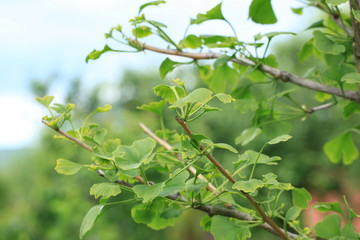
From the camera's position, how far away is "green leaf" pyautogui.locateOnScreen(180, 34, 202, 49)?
1.87ft

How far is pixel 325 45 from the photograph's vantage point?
0.54 meters

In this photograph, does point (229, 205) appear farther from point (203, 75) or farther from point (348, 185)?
point (348, 185)

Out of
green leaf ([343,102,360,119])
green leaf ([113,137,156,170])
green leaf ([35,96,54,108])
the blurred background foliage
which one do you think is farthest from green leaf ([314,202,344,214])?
the blurred background foliage

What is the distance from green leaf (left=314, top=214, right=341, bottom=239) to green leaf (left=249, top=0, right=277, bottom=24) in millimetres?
264

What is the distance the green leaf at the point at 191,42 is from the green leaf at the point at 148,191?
0.82 ft

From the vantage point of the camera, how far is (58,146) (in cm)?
394

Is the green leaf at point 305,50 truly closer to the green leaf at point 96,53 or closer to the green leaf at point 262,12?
the green leaf at point 262,12

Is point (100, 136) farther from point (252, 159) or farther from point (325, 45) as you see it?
point (325, 45)

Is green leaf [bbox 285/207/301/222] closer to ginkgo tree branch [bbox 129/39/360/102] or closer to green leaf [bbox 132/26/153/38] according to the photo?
ginkgo tree branch [bbox 129/39/360/102]

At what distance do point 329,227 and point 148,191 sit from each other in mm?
260

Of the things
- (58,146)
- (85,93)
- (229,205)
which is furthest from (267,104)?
(85,93)

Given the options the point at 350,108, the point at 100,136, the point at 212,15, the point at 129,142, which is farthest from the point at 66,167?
the point at 129,142

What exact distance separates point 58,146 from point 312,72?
356 cm

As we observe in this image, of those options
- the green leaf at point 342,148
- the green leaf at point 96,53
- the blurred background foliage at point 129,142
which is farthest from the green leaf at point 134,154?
the blurred background foliage at point 129,142
